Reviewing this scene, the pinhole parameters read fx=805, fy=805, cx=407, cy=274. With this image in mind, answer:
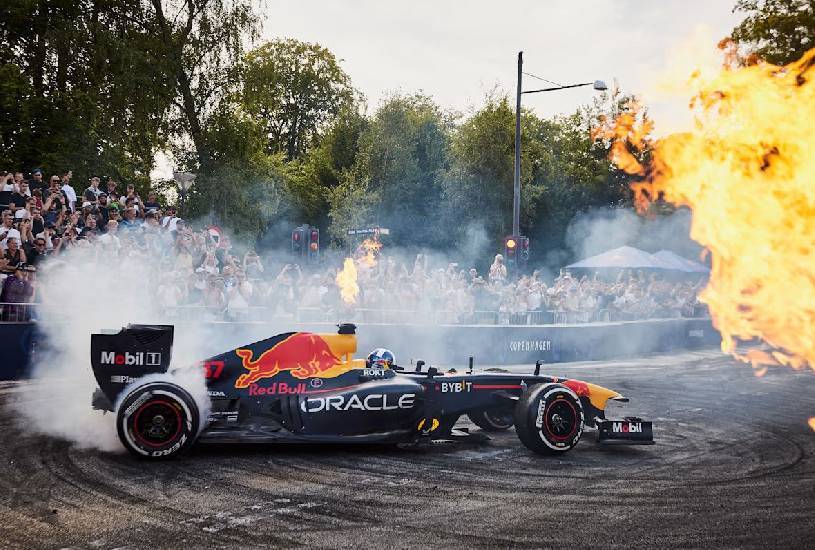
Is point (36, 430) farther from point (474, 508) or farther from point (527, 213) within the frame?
point (527, 213)

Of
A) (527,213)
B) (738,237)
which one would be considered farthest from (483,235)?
(738,237)

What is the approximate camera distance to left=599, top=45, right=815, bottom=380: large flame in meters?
10.2

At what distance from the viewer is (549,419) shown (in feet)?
30.4

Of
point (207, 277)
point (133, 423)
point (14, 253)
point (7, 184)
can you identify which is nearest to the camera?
point (133, 423)

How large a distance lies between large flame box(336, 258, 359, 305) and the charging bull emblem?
9968mm

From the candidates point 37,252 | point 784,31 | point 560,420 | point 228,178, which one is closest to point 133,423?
point 560,420

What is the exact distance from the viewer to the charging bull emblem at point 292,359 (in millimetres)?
9125

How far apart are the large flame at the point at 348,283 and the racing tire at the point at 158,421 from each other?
36.2ft

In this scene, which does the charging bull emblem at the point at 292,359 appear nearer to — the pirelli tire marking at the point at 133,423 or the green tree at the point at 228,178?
the pirelli tire marking at the point at 133,423

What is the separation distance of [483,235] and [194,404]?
127 ft

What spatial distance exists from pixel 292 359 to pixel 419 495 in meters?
2.66

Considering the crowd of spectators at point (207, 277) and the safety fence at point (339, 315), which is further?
the crowd of spectators at point (207, 277)

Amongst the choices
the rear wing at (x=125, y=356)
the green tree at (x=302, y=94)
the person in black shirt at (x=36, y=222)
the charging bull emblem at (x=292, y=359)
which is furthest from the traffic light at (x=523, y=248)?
the green tree at (x=302, y=94)

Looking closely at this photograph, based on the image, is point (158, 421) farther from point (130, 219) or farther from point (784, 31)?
point (784, 31)
